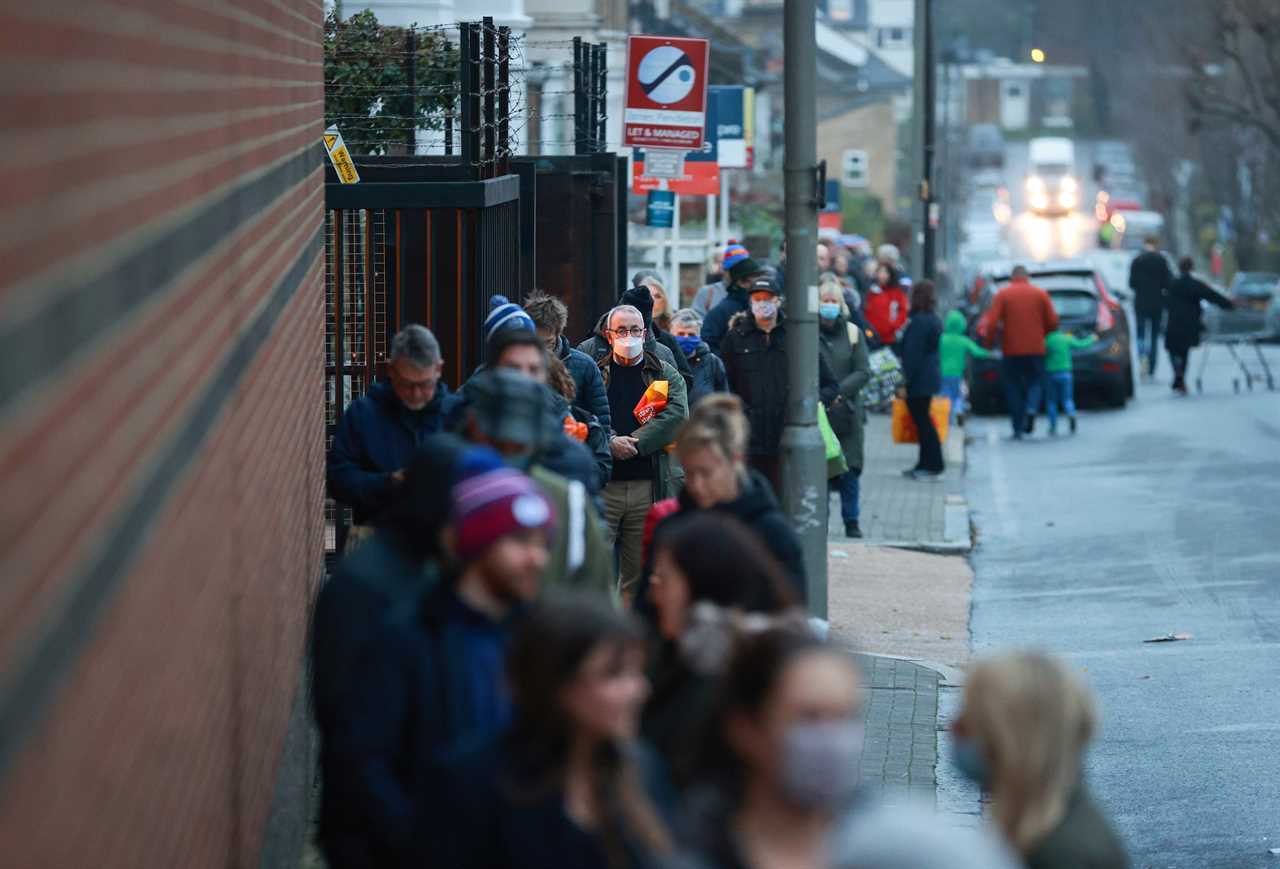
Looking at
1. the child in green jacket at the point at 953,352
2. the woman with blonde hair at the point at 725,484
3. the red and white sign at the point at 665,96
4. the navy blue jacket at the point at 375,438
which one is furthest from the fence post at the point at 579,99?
the woman with blonde hair at the point at 725,484

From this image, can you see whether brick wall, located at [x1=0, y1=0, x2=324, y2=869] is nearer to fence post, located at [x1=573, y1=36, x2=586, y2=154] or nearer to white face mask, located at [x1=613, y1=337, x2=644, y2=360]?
white face mask, located at [x1=613, y1=337, x2=644, y2=360]

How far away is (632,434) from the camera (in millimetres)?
10711

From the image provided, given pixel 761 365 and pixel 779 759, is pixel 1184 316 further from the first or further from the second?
pixel 779 759

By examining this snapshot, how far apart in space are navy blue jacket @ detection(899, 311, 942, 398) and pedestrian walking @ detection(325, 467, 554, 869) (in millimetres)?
14727

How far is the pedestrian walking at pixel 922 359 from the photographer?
19000 millimetres

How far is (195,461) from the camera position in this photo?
15.5 feet

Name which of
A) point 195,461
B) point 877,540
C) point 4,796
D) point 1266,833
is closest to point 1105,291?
point 877,540

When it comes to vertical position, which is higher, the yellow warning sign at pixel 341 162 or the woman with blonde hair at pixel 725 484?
the yellow warning sign at pixel 341 162

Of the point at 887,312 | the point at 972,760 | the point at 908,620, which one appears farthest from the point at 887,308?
the point at 972,760

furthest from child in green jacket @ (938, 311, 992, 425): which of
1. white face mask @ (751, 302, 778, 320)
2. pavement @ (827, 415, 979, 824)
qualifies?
white face mask @ (751, 302, 778, 320)

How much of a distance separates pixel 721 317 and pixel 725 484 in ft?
27.8

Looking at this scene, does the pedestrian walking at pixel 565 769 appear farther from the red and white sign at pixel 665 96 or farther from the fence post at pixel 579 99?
the red and white sign at pixel 665 96

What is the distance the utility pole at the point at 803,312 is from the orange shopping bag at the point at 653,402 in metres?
0.60

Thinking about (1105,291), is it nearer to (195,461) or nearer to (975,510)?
(975,510)
